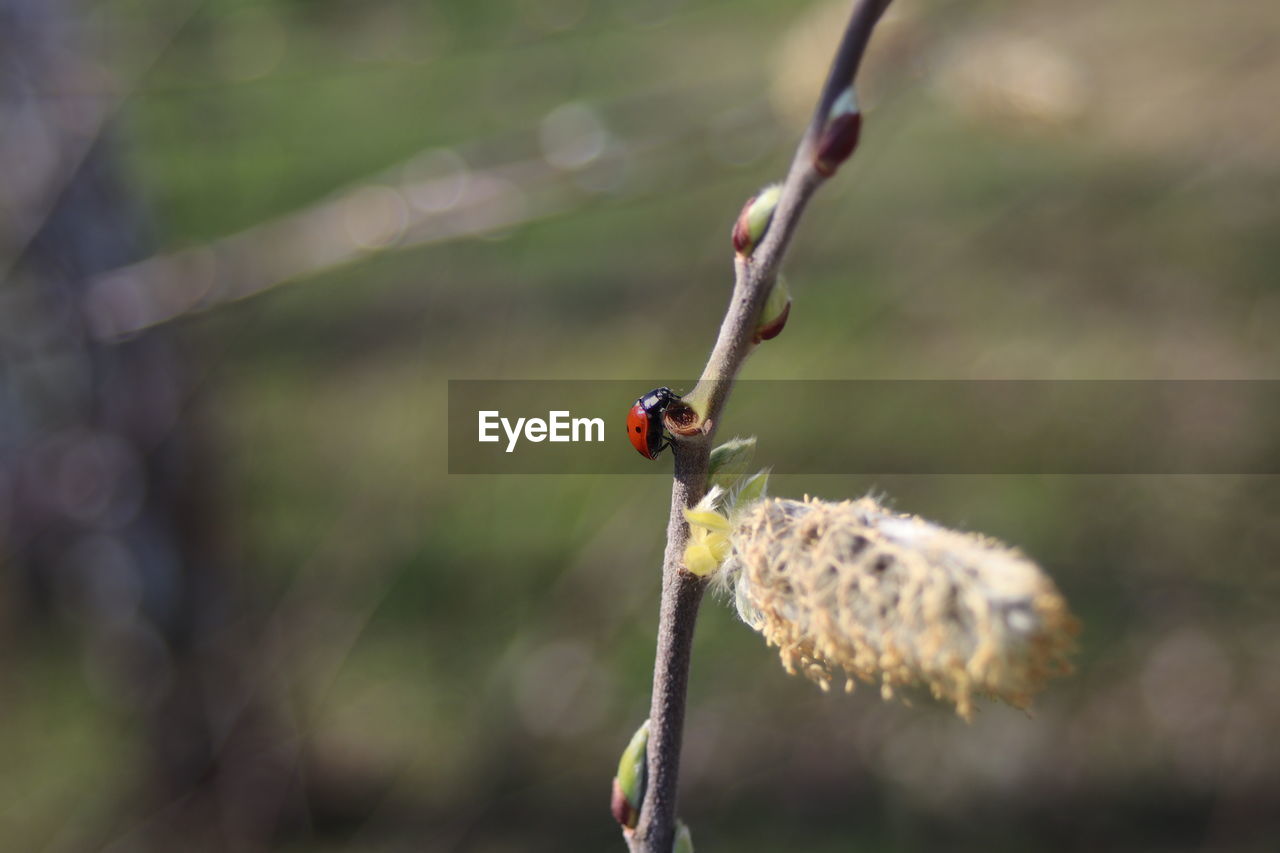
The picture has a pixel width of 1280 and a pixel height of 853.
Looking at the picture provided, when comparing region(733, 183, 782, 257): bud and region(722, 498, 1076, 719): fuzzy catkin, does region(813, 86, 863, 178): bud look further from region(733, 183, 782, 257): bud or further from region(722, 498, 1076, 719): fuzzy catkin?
region(722, 498, 1076, 719): fuzzy catkin

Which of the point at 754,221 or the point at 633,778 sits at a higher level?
the point at 754,221

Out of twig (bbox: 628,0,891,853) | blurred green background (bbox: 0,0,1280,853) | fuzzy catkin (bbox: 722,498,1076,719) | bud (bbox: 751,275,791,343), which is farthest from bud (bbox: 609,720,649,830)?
blurred green background (bbox: 0,0,1280,853)

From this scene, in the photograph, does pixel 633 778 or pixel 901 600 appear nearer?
pixel 901 600

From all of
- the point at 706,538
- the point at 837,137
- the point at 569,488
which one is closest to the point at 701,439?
the point at 706,538

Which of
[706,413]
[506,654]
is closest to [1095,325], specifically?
[506,654]

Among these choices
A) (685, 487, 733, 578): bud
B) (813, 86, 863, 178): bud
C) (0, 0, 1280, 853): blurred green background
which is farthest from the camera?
(0, 0, 1280, 853): blurred green background

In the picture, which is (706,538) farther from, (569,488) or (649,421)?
(569,488)

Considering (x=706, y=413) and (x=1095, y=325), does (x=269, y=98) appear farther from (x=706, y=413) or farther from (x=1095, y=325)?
(x=706, y=413)

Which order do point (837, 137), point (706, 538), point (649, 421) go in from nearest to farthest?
point (837, 137), point (706, 538), point (649, 421)
